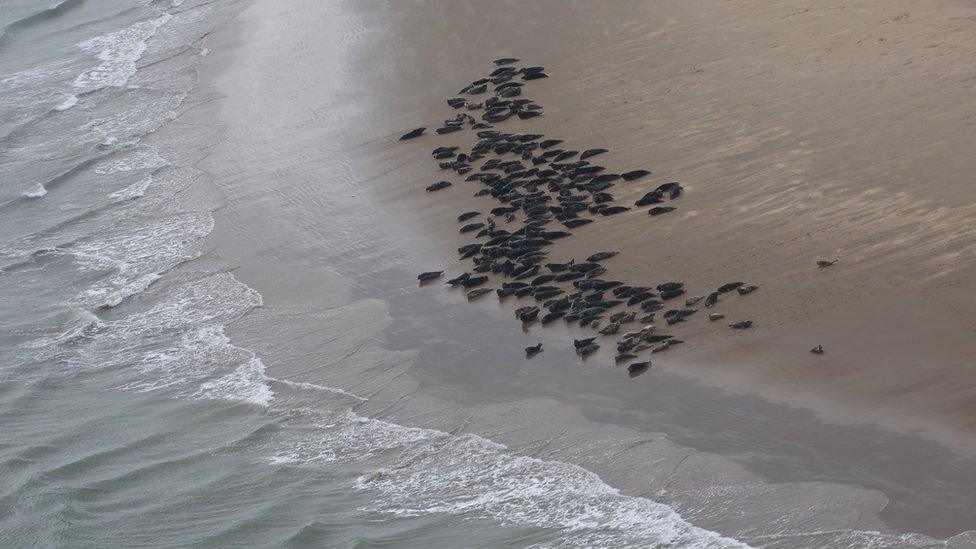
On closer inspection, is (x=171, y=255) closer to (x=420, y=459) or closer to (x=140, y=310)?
(x=140, y=310)

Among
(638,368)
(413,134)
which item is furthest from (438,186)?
(638,368)

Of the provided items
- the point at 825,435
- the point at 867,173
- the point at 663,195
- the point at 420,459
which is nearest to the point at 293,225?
the point at 663,195

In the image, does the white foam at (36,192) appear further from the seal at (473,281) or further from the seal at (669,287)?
the seal at (669,287)

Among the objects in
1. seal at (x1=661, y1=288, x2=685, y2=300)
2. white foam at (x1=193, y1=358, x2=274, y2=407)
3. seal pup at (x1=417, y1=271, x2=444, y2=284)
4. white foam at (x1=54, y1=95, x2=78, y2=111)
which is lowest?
white foam at (x1=193, y1=358, x2=274, y2=407)

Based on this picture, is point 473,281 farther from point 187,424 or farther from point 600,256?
point 187,424

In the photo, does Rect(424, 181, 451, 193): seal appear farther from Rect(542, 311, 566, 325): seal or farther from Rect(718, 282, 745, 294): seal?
Rect(718, 282, 745, 294): seal

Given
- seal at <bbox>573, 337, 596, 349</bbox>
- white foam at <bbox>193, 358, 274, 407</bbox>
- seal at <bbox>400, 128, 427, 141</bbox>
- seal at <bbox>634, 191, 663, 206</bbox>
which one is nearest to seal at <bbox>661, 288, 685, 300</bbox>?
seal at <bbox>573, 337, 596, 349</bbox>

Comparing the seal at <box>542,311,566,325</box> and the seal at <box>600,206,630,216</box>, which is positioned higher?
the seal at <box>600,206,630,216</box>
